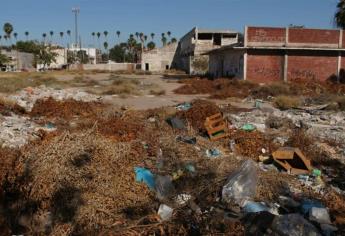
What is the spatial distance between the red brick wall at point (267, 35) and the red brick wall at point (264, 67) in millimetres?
933

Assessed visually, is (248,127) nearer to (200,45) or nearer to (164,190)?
(164,190)

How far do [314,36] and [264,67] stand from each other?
4.08 metres

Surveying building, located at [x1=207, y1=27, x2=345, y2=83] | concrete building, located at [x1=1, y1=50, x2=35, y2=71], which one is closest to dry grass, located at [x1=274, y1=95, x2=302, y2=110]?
building, located at [x1=207, y1=27, x2=345, y2=83]

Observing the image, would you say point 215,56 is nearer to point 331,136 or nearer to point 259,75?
point 259,75

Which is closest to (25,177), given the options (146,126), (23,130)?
(23,130)

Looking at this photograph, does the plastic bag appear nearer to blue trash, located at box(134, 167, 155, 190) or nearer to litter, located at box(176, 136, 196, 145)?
blue trash, located at box(134, 167, 155, 190)

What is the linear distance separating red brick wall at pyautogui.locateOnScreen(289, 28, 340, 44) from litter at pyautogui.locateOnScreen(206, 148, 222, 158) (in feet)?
75.8

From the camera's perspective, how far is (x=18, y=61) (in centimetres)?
7894

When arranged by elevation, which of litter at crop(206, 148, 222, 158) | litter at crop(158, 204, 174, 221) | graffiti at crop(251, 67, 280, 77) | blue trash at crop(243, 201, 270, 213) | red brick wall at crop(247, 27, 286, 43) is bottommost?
blue trash at crop(243, 201, 270, 213)

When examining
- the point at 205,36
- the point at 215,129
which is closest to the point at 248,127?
the point at 215,129

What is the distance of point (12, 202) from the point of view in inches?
231

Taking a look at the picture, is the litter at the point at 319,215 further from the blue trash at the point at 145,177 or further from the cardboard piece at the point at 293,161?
the cardboard piece at the point at 293,161

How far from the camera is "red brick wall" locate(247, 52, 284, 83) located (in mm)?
30719

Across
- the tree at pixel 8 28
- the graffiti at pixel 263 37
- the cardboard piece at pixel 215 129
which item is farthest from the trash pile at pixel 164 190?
the tree at pixel 8 28
